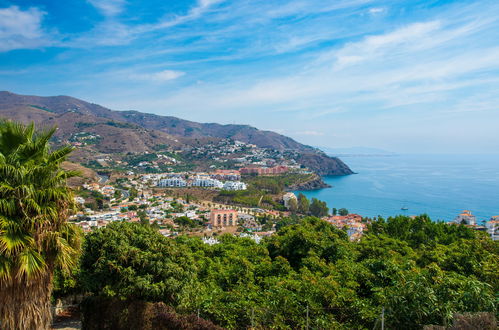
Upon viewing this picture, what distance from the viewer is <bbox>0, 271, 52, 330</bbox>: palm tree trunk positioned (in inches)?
123

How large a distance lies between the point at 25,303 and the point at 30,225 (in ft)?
2.67

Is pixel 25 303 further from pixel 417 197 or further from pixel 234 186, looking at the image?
pixel 417 197

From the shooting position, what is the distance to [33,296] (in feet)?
10.7

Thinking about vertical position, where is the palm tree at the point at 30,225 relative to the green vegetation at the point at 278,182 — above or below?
above

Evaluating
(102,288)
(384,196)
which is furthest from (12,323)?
(384,196)

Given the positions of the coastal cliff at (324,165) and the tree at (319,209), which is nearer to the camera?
the tree at (319,209)

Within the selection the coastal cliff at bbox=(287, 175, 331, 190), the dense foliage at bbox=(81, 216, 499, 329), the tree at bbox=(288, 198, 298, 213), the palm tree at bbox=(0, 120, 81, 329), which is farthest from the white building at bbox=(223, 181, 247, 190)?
the palm tree at bbox=(0, 120, 81, 329)

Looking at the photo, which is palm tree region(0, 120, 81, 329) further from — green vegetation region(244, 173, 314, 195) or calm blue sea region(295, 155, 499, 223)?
green vegetation region(244, 173, 314, 195)

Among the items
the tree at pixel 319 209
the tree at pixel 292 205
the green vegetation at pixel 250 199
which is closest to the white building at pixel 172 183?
the green vegetation at pixel 250 199

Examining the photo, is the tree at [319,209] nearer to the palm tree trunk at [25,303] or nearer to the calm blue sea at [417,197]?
the calm blue sea at [417,197]

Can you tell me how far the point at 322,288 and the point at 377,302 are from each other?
0.88 m

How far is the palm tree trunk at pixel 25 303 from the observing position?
3.12 m

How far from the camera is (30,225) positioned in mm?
3143

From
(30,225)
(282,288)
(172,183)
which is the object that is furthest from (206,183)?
(30,225)
